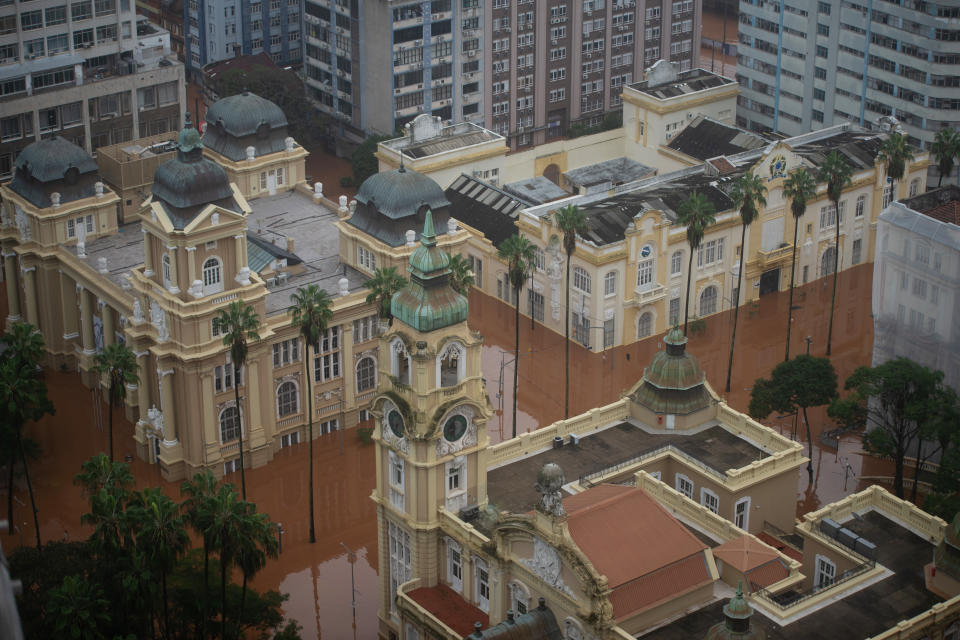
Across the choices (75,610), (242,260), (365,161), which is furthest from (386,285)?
(365,161)

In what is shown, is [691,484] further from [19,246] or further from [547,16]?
[547,16]

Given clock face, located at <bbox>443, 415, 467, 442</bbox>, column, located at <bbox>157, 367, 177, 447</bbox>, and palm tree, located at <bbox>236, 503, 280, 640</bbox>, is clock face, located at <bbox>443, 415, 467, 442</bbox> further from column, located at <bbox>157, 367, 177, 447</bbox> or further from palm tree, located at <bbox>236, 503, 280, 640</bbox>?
column, located at <bbox>157, 367, 177, 447</bbox>

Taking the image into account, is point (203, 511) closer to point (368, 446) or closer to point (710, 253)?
point (368, 446)

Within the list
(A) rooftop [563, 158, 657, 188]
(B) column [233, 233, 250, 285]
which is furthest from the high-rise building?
(B) column [233, 233, 250, 285]

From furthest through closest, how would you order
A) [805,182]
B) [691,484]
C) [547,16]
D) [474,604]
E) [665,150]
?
[547,16], [665,150], [805,182], [691,484], [474,604]

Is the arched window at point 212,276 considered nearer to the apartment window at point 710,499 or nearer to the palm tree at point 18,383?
the palm tree at point 18,383

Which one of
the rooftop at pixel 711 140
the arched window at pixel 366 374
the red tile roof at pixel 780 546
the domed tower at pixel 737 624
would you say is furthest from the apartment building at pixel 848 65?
the domed tower at pixel 737 624

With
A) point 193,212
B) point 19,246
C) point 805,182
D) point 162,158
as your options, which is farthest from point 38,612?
point 805,182

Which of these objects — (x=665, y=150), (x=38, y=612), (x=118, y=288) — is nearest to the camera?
(x=38, y=612)
